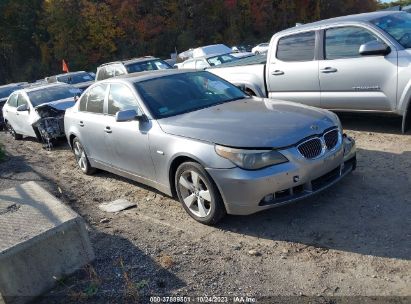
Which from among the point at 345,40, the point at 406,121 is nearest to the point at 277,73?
the point at 345,40

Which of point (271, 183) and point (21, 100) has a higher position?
point (21, 100)

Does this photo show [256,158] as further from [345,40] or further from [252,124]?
[345,40]

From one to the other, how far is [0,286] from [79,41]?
46485mm

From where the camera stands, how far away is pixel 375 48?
633 centimetres

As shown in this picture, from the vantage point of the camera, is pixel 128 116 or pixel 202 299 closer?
pixel 202 299

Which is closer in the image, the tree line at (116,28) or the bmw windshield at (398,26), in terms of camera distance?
the bmw windshield at (398,26)

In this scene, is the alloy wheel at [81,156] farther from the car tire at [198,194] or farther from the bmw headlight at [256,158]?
the bmw headlight at [256,158]

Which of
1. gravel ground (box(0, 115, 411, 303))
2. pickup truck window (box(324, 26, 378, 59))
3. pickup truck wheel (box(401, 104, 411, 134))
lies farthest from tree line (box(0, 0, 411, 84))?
gravel ground (box(0, 115, 411, 303))

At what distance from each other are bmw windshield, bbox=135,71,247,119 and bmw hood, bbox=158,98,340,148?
0.19 meters

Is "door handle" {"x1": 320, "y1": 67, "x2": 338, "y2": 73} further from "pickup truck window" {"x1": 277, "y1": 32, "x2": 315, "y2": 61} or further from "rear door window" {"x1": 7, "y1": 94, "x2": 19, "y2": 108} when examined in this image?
"rear door window" {"x1": 7, "y1": 94, "x2": 19, "y2": 108}

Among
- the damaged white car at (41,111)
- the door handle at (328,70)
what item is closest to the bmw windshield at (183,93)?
the door handle at (328,70)

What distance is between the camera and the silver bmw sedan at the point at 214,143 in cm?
431

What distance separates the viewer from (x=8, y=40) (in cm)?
4947

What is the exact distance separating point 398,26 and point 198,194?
425 cm
